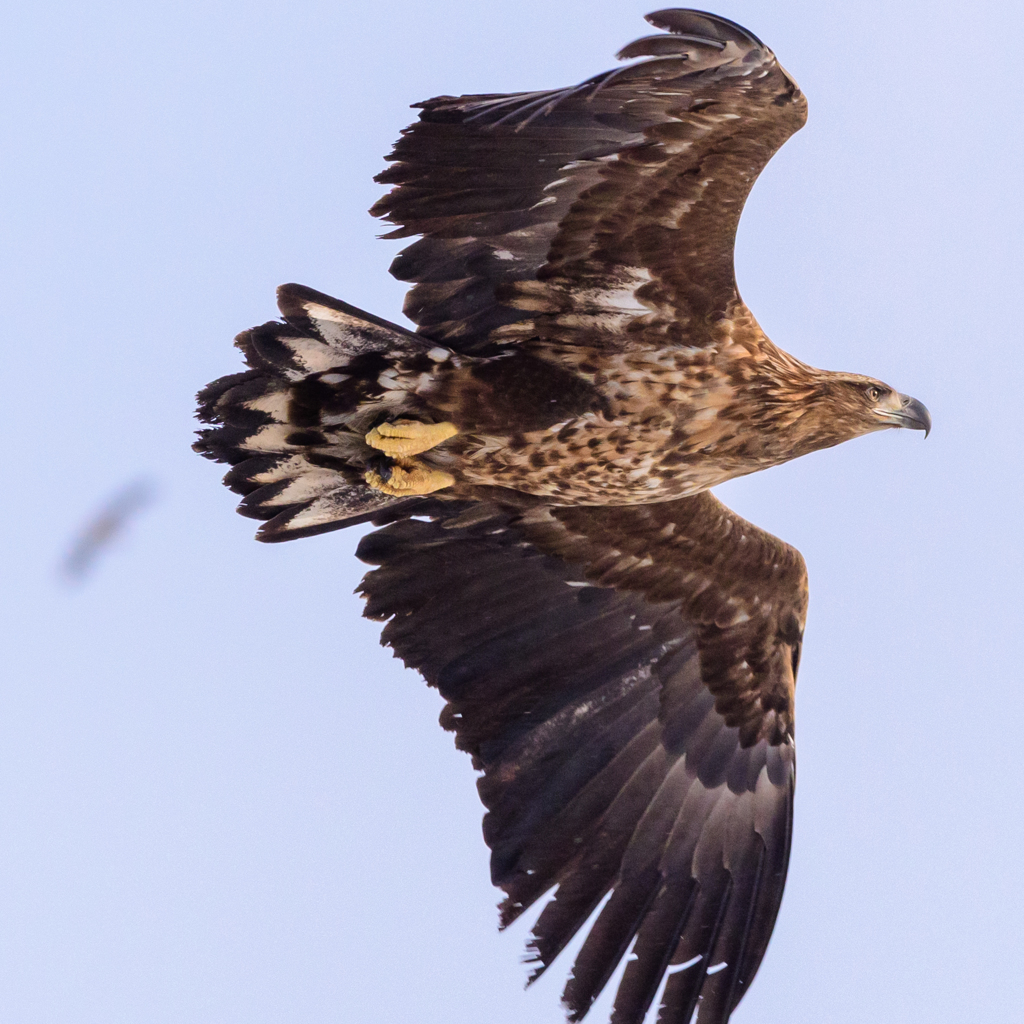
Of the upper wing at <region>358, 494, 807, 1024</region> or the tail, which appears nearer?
the tail

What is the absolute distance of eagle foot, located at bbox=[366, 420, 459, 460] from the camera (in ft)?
23.5

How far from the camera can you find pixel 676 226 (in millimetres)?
6617

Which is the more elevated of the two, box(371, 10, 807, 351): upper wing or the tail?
box(371, 10, 807, 351): upper wing

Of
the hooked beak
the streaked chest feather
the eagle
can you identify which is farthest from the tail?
the hooked beak

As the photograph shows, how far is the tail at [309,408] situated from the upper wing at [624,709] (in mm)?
396

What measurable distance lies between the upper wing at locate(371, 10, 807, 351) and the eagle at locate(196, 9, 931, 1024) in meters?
0.01

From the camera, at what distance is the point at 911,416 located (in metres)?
7.82

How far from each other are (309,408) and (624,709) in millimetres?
2277

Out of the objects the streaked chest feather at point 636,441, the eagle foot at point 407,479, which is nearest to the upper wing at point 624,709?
the eagle foot at point 407,479

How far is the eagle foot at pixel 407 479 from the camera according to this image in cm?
731

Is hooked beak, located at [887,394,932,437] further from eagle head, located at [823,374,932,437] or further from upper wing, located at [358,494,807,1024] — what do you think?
upper wing, located at [358,494,807,1024]

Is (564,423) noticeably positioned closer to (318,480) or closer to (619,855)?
(318,480)

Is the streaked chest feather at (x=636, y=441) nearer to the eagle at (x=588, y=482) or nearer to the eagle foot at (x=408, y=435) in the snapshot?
the eagle at (x=588, y=482)

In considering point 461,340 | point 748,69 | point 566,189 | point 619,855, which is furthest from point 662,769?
point 748,69
